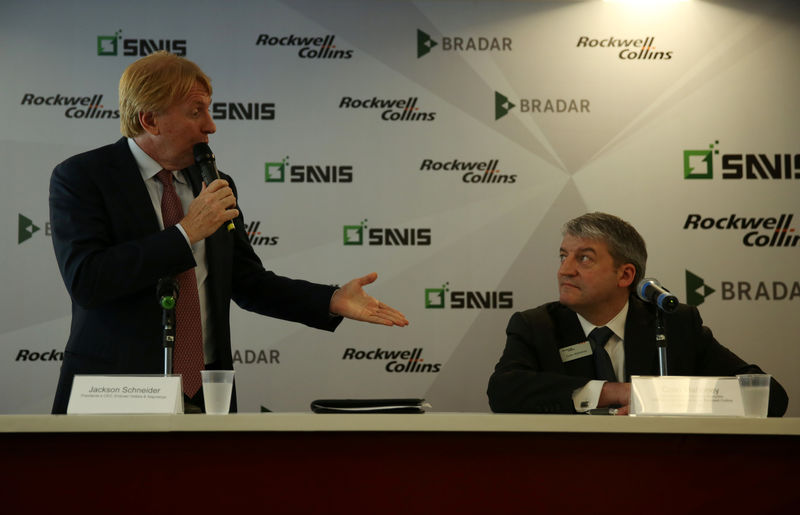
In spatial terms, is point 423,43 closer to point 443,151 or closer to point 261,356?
point 443,151

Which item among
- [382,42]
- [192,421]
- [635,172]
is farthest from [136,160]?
[635,172]

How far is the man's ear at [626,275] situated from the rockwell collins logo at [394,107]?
1823 mm

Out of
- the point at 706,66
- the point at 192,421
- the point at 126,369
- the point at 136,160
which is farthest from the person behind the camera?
the point at 706,66

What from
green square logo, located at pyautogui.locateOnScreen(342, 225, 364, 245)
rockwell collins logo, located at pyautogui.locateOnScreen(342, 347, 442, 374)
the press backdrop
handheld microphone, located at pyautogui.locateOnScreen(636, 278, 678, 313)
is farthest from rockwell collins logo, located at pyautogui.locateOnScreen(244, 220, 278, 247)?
handheld microphone, located at pyautogui.locateOnScreen(636, 278, 678, 313)

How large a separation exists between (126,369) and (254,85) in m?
2.41

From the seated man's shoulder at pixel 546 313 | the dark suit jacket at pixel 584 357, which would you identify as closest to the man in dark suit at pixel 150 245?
the dark suit jacket at pixel 584 357

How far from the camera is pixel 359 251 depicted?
4102mm

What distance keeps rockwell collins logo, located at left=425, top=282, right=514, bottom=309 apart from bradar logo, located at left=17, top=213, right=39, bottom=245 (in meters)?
2.00

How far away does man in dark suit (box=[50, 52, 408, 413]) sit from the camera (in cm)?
201

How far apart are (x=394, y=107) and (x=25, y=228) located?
1.97 metres

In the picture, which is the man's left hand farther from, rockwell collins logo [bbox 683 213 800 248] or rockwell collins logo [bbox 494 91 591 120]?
rockwell collins logo [bbox 683 213 800 248]

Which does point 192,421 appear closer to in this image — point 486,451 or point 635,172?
point 486,451

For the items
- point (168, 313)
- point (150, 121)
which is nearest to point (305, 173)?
point (150, 121)

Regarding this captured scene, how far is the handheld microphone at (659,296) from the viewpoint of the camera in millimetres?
1971
